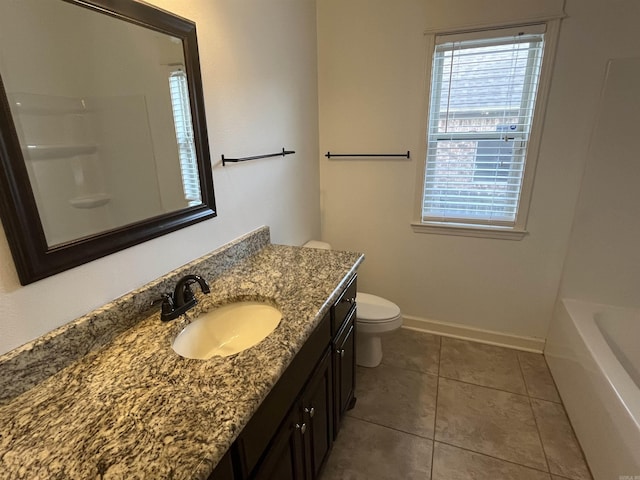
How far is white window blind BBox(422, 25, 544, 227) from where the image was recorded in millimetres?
2020

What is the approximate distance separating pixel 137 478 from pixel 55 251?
2.08 feet

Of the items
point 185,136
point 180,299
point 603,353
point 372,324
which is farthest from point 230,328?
point 603,353

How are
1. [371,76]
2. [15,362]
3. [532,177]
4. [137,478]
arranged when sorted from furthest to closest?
[371,76]
[532,177]
[15,362]
[137,478]

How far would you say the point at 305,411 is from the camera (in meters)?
1.22

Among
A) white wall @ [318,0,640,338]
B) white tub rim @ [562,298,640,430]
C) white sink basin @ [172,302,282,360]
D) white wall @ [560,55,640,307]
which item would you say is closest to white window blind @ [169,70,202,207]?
white sink basin @ [172,302,282,360]

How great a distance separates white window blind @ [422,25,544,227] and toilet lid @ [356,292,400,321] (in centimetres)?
79

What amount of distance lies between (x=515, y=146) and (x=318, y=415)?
1.96 metres

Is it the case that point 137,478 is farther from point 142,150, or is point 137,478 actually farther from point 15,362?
point 142,150

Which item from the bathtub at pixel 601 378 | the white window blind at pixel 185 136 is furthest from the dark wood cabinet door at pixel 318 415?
the bathtub at pixel 601 378

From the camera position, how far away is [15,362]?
84 centimetres

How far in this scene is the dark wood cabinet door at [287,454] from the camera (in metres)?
0.98

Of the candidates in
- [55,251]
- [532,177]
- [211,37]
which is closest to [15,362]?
[55,251]

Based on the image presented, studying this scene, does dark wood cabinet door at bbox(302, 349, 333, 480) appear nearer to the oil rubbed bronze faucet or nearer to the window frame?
the oil rubbed bronze faucet

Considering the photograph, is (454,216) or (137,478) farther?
(454,216)
